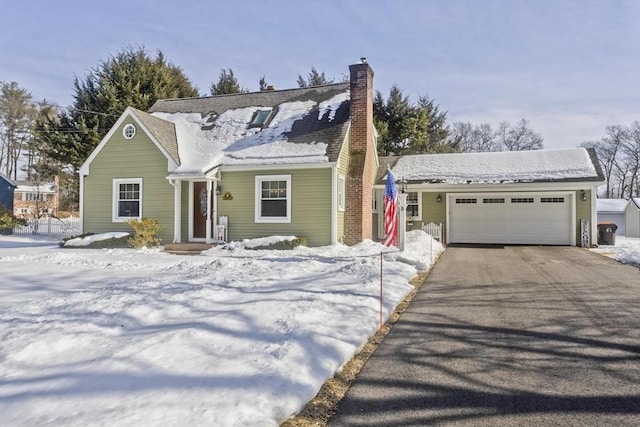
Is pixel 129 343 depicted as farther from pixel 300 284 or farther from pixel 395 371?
pixel 300 284

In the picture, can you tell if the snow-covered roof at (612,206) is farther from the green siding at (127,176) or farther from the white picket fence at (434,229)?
the green siding at (127,176)

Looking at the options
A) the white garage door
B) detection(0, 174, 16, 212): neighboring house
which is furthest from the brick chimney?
detection(0, 174, 16, 212): neighboring house

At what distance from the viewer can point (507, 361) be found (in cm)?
450

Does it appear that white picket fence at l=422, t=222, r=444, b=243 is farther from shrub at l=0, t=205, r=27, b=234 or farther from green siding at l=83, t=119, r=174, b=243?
shrub at l=0, t=205, r=27, b=234

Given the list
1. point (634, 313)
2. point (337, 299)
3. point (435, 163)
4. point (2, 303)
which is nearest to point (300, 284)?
point (337, 299)

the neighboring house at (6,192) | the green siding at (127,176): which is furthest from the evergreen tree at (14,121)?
the green siding at (127,176)

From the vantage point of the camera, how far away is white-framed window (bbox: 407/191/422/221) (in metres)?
20.0

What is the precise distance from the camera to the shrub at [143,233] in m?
14.7

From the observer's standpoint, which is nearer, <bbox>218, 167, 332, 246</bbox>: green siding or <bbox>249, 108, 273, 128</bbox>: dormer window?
<bbox>218, 167, 332, 246</bbox>: green siding

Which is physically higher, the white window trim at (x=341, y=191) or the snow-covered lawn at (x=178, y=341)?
the white window trim at (x=341, y=191)

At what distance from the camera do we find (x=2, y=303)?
6336 millimetres

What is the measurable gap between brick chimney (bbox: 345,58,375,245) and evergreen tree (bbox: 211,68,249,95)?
21.2 m

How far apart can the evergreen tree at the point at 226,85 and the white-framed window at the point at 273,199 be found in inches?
856

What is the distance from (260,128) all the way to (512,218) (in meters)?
11.5
